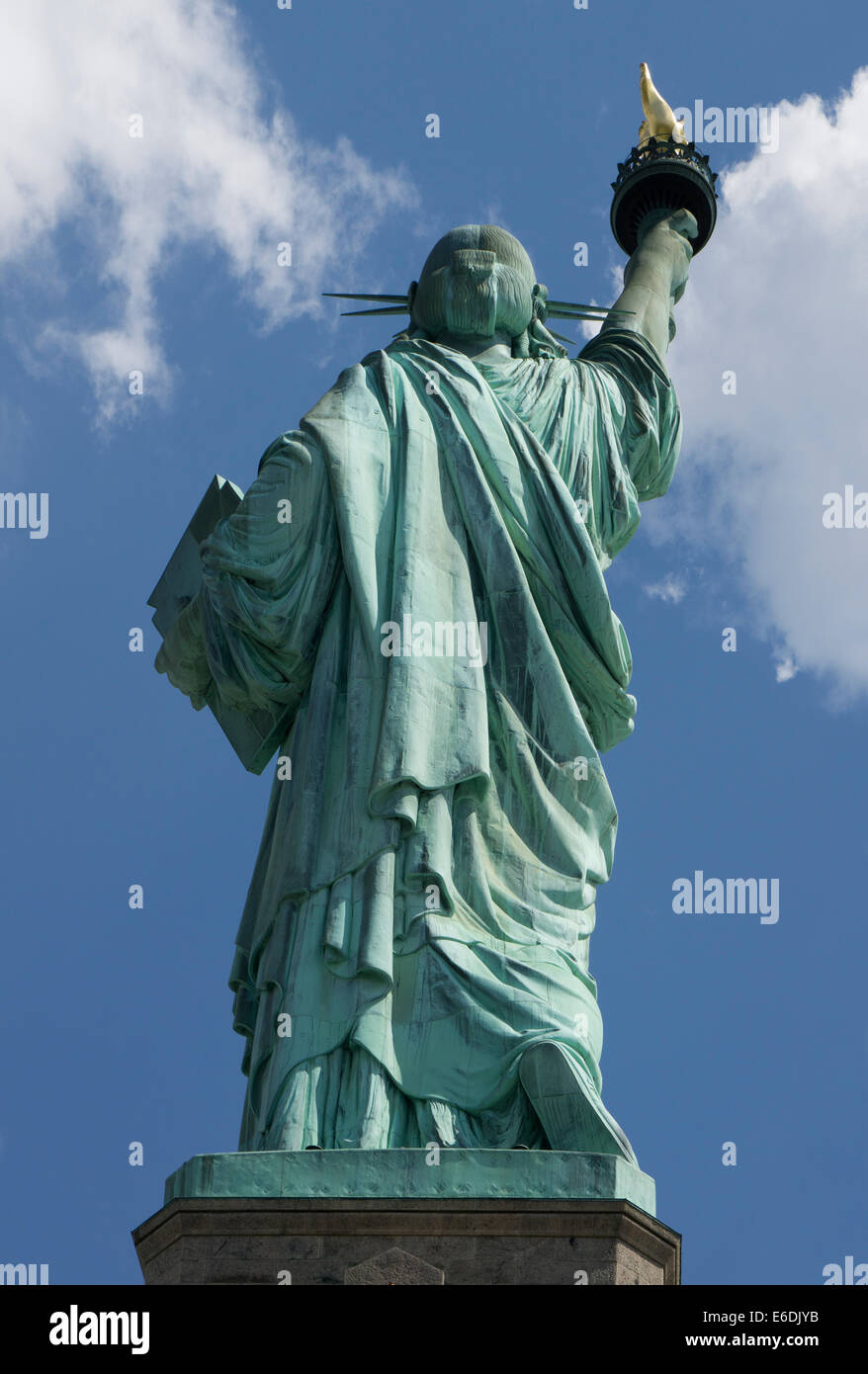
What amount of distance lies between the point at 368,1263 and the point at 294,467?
5.56 meters

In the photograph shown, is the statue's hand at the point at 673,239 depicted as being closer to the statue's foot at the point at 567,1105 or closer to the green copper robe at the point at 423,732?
the green copper robe at the point at 423,732

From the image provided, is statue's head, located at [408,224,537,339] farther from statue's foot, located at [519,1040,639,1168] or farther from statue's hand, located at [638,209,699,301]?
statue's foot, located at [519,1040,639,1168]

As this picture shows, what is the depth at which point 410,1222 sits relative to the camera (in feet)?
38.3

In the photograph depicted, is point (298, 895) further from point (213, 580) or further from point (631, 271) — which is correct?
point (631, 271)

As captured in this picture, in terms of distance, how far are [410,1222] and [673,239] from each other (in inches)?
393

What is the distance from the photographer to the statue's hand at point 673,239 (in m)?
19.0

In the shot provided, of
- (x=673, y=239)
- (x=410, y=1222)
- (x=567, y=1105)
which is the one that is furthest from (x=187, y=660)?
(x=673, y=239)

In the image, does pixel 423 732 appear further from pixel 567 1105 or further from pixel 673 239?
pixel 673 239

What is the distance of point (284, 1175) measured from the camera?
12000 mm

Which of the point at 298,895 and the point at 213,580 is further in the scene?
the point at 213,580

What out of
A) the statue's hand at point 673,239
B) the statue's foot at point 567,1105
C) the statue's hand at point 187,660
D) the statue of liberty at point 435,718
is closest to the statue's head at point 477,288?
the statue of liberty at point 435,718

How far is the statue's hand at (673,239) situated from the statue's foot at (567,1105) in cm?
814
